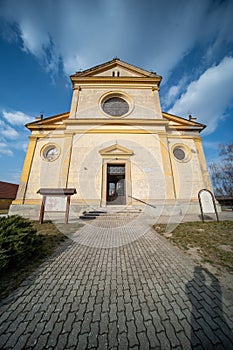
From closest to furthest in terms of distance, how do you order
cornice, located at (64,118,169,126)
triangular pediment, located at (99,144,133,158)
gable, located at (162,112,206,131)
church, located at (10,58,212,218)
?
church, located at (10,58,212,218)
triangular pediment, located at (99,144,133,158)
cornice, located at (64,118,169,126)
gable, located at (162,112,206,131)

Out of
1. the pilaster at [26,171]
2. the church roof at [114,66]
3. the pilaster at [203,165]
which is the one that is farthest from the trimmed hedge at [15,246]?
the church roof at [114,66]

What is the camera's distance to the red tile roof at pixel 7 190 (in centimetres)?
2134

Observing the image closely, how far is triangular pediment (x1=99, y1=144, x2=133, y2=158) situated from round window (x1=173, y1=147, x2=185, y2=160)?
4381 mm

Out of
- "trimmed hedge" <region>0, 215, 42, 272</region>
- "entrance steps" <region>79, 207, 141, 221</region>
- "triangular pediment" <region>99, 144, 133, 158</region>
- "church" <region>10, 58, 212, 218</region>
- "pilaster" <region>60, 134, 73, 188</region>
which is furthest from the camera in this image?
"triangular pediment" <region>99, 144, 133, 158</region>

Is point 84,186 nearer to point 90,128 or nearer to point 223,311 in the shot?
point 90,128

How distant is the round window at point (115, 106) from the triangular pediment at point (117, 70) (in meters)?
3.59

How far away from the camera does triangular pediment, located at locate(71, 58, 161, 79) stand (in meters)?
15.0

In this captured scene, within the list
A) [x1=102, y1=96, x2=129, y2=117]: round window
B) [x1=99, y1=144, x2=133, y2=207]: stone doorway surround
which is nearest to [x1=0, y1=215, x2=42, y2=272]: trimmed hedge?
[x1=99, y1=144, x2=133, y2=207]: stone doorway surround

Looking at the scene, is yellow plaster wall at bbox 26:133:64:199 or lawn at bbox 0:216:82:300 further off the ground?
yellow plaster wall at bbox 26:133:64:199

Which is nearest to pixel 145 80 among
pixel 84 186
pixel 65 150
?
pixel 65 150

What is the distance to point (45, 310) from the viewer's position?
67.4 inches

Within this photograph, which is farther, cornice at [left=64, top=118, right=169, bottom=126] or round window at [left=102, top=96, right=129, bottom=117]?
round window at [left=102, top=96, right=129, bottom=117]

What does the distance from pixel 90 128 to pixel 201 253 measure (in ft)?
38.4

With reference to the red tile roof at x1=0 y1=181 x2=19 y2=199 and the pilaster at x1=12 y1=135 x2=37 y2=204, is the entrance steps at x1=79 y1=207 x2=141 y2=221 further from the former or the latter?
the red tile roof at x1=0 y1=181 x2=19 y2=199
